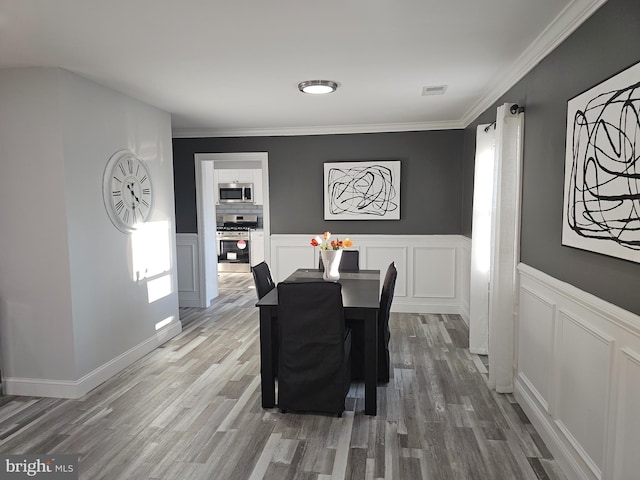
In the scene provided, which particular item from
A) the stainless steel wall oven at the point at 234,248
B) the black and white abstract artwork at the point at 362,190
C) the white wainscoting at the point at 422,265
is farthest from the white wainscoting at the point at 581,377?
the stainless steel wall oven at the point at 234,248

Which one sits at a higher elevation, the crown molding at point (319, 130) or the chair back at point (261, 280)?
the crown molding at point (319, 130)

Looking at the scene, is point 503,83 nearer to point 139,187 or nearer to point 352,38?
point 352,38

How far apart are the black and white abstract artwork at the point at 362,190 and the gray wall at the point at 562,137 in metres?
2.28

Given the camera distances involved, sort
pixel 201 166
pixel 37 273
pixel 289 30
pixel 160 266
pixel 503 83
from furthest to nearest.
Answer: pixel 201 166 → pixel 160 266 → pixel 503 83 → pixel 37 273 → pixel 289 30

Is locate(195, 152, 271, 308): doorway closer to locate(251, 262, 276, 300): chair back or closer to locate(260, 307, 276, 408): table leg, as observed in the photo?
locate(251, 262, 276, 300): chair back

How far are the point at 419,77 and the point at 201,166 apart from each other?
3664 millimetres

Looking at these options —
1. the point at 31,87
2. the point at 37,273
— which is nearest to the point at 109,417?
the point at 37,273

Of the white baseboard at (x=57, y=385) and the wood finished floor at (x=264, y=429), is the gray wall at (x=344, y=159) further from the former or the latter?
the white baseboard at (x=57, y=385)

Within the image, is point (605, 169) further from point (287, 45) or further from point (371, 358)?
point (287, 45)

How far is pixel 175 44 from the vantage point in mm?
Answer: 2742

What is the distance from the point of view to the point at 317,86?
3625 millimetres

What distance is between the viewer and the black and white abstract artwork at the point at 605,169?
5.66ft

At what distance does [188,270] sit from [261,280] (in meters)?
2.96

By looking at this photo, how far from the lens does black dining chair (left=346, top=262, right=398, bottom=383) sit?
346 cm
